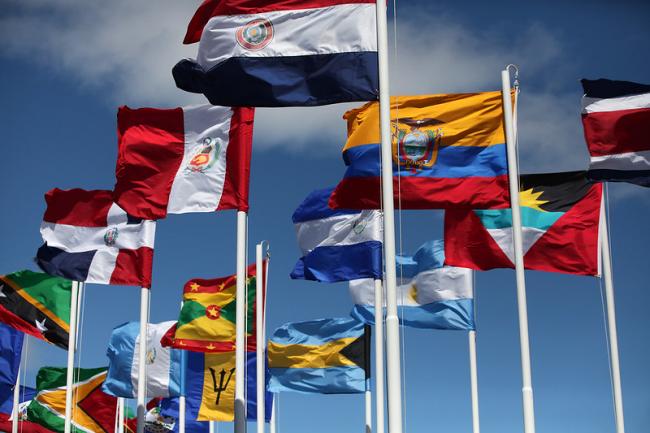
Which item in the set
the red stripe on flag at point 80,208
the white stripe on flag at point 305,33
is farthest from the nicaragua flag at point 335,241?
the white stripe on flag at point 305,33

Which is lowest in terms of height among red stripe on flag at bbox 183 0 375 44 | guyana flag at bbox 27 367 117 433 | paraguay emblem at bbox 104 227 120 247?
guyana flag at bbox 27 367 117 433

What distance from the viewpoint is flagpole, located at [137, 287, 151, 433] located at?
21.8m

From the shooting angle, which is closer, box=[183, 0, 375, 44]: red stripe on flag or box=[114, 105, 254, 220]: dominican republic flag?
box=[183, 0, 375, 44]: red stripe on flag

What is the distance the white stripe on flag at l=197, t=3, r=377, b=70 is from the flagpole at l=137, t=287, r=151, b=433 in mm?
8742

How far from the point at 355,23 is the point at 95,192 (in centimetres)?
1367

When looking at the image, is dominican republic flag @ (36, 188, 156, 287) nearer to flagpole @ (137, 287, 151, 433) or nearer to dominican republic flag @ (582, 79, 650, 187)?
flagpole @ (137, 287, 151, 433)

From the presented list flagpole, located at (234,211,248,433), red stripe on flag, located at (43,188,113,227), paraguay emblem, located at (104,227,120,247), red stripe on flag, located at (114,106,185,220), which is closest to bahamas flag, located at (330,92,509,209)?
flagpole, located at (234,211,248,433)

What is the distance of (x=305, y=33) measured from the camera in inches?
590

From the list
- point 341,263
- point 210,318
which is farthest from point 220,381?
point 341,263

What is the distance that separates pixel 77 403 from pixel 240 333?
1047 inches

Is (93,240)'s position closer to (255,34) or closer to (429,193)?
(429,193)

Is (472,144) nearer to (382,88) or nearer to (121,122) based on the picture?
(382,88)

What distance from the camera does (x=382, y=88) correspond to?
13.8 m

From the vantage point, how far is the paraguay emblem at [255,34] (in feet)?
49.9
